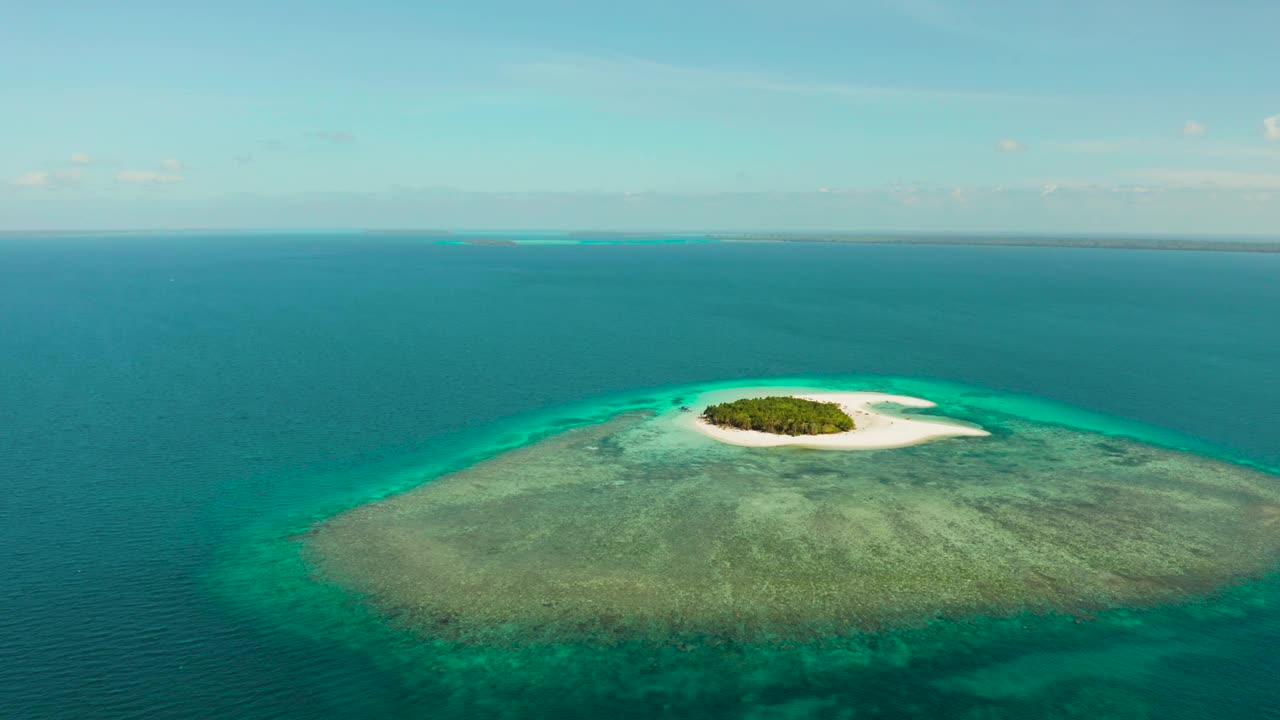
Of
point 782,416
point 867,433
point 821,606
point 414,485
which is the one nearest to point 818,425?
point 782,416

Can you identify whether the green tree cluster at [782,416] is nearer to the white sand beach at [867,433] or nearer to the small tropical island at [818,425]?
the small tropical island at [818,425]

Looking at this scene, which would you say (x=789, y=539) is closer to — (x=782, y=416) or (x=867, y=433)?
(x=782, y=416)

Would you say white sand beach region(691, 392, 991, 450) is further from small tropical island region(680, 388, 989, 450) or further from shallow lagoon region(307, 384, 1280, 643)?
shallow lagoon region(307, 384, 1280, 643)

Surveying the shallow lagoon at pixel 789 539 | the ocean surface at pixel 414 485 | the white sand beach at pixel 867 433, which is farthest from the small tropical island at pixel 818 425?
the ocean surface at pixel 414 485

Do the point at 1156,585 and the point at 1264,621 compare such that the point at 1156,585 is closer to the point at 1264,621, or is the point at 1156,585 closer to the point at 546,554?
the point at 1264,621

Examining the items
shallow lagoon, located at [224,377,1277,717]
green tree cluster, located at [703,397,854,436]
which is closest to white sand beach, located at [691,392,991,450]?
green tree cluster, located at [703,397,854,436]

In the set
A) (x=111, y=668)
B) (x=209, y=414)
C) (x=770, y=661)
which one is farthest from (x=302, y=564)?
(x=209, y=414)
